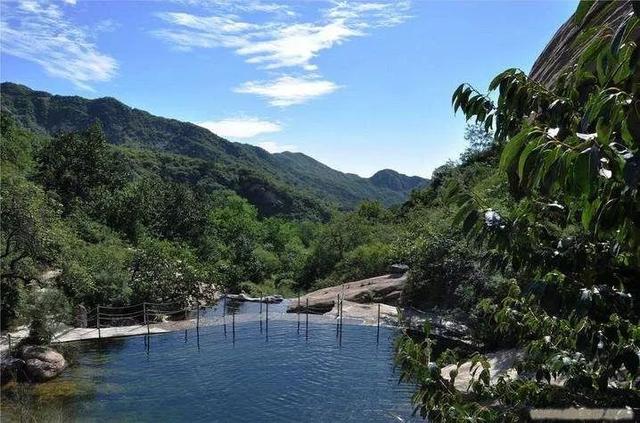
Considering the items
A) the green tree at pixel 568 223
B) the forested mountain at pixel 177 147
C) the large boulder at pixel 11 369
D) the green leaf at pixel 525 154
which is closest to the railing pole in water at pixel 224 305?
the large boulder at pixel 11 369

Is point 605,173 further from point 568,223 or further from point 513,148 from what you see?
point 568,223

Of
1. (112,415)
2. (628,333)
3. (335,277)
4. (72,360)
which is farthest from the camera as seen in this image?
(335,277)

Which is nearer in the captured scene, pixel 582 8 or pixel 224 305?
pixel 582 8

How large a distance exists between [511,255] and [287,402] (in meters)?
12.3

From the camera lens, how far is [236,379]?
52.0ft

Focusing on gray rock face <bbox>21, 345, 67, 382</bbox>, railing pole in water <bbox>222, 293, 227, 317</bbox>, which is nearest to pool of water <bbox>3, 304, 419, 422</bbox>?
gray rock face <bbox>21, 345, 67, 382</bbox>

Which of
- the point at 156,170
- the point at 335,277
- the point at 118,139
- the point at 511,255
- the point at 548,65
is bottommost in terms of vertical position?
the point at 335,277

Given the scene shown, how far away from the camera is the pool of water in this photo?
13.2 m

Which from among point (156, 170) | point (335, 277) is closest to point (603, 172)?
point (335, 277)

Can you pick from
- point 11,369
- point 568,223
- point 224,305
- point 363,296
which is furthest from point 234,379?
point 568,223

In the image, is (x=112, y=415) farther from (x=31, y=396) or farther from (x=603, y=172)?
(x=603, y=172)

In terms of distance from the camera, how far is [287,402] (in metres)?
14.0

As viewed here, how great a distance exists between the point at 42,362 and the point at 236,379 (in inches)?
225

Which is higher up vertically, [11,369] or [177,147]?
[177,147]
